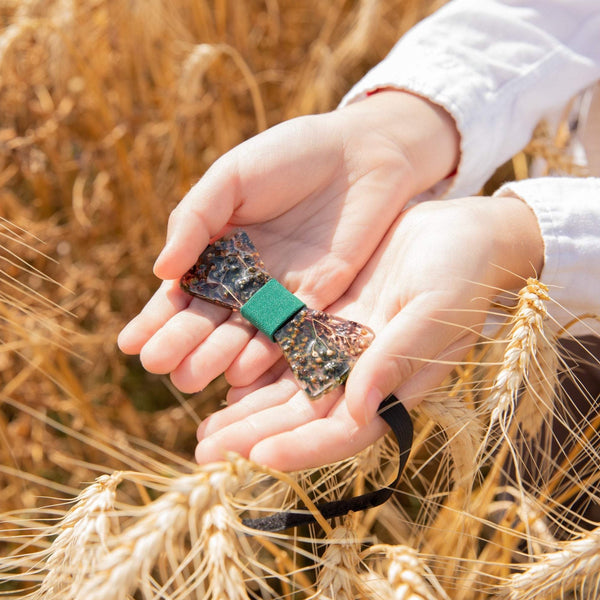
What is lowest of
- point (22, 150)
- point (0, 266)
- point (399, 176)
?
point (0, 266)

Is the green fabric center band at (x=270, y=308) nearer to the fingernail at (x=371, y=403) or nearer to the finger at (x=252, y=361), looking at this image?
the finger at (x=252, y=361)

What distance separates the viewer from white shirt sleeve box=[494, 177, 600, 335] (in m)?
0.99

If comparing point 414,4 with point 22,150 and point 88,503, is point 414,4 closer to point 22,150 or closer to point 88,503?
point 22,150

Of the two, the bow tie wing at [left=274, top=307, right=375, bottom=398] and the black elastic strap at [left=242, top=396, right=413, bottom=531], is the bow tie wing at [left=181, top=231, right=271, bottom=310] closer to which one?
the bow tie wing at [left=274, top=307, right=375, bottom=398]

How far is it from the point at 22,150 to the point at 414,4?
1.57m

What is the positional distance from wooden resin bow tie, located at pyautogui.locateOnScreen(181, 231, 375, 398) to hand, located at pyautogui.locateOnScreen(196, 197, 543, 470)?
42 millimetres

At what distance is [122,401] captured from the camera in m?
1.66

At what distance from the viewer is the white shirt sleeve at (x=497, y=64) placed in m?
1.27

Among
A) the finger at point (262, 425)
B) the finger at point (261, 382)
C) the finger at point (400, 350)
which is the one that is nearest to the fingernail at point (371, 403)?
the finger at point (400, 350)

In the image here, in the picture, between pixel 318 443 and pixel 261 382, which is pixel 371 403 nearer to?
pixel 318 443

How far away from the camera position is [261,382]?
0.99 meters

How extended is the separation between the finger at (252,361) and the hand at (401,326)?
2 cm

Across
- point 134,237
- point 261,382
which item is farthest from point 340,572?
point 134,237

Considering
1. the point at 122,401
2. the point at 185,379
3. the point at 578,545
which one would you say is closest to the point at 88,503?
the point at 185,379
